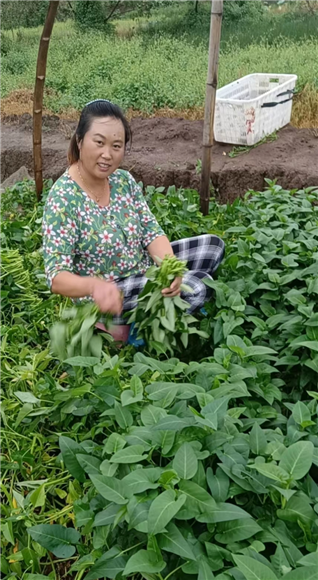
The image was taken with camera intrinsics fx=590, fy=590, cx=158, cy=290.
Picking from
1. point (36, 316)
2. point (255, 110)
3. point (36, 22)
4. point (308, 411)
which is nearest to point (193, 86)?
point (255, 110)

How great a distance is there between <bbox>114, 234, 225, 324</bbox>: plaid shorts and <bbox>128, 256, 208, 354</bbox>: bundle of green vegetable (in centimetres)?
9

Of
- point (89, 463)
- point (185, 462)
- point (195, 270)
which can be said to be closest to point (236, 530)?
point (185, 462)

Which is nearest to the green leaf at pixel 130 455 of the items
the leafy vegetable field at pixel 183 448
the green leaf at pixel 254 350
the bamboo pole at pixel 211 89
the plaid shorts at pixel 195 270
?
the leafy vegetable field at pixel 183 448

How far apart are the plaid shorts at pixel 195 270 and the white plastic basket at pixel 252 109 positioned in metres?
2.29

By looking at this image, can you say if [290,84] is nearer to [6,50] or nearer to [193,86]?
[193,86]

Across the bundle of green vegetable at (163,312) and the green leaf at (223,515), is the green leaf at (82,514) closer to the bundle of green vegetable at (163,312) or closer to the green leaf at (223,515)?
the green leaf at (223,515)

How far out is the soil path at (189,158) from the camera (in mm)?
4145

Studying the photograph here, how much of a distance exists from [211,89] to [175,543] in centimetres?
211

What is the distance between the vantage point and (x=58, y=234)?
190 cm

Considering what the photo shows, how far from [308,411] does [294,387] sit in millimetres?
464

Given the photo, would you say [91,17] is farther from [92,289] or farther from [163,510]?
[163,510]

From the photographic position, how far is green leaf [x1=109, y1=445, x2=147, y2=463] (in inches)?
46.4

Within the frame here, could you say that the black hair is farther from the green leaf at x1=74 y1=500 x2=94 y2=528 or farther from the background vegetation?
the background vegetation

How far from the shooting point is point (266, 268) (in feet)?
6.93
